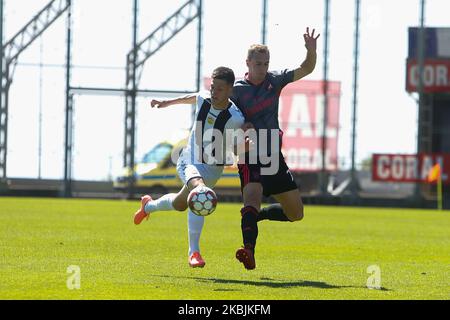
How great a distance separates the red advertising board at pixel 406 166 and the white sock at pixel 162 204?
3461 cm

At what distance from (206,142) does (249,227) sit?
104 cm

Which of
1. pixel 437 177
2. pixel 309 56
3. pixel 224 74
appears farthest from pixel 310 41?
pixel 437 177

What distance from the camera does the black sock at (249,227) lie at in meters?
10.9

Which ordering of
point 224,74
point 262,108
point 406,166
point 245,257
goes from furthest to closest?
1. point 406,166
2. point 262,108
3. point 224,74
4. point 245,257

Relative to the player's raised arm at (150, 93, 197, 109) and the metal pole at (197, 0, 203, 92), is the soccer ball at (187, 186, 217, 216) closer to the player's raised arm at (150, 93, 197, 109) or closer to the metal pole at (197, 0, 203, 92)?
the player's raised arm at (150, 93, 197, 109)

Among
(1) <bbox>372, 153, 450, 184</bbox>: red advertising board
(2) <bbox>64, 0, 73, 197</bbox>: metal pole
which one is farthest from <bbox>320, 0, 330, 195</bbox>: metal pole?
(2) <bbox>64, 0, 73, 197</bbox>: metal pole

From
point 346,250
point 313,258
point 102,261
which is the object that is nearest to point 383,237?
point 346,250

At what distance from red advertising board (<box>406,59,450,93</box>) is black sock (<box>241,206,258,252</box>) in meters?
36.9

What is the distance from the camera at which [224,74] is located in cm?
1121

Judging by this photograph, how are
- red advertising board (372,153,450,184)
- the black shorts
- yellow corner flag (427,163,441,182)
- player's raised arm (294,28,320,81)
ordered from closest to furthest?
1. the black shorts
2. player's raised arm (294,28,320,81)
3. yellow corner flag (427,163,441,182)
4. red advertising board (372,153,450,184)

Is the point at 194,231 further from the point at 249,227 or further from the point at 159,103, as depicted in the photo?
the point at 159,103

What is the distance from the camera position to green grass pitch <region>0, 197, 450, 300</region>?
31.4ft

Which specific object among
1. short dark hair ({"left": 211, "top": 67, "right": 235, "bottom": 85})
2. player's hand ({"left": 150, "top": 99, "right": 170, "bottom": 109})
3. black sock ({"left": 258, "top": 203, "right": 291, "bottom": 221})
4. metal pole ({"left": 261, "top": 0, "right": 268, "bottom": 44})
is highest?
metal pole ({"left": 261, "top": 0, "right": 268, "bottom": 44})

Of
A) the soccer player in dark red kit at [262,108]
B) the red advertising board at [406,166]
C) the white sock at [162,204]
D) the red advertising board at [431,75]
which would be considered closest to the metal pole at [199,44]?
the red advertising board at [406,166]
